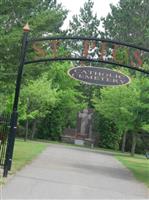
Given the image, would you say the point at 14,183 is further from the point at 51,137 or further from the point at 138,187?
the point at 51,137

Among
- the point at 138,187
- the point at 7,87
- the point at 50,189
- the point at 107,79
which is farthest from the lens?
the point at 7,87

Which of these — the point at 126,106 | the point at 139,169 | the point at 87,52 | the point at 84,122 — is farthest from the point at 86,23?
the point at 87,52

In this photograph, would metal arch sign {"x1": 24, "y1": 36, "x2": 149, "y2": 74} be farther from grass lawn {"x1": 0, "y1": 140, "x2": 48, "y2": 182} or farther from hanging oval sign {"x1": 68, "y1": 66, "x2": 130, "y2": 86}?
grass lawn {"x1": 0, "y1": 140, "x2": 48, "y2": 182}

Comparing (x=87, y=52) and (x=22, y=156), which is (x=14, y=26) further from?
(x=87, y=52)

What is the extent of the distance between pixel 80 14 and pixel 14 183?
64546 millimetres

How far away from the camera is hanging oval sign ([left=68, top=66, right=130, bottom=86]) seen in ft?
50.0

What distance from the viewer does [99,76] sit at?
1531 cm

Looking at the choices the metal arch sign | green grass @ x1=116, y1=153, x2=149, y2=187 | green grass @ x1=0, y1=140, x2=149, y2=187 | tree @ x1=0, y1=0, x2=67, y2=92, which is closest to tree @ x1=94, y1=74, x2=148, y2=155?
green grass @ x1=116, y1=153, x2=149, y2=187

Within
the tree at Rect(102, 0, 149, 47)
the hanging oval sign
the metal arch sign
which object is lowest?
the hanging oval sign

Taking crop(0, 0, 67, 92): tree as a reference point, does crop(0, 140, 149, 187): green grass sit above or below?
below

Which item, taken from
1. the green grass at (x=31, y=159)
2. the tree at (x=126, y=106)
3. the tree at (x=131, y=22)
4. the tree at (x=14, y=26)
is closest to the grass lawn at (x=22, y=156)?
the green grass at (x=31, y=159)

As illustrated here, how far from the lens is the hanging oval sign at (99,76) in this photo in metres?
15.2

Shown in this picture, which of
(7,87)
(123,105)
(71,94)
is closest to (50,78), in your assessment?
(71,94)

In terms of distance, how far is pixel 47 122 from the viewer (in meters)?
59.2
